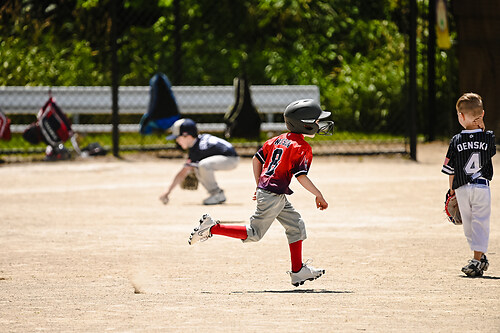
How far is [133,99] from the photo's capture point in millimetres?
17359

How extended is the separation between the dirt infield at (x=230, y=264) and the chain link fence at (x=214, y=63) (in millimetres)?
4858

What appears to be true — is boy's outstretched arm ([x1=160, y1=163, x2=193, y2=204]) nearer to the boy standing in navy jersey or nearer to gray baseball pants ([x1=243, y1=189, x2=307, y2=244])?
gray baseball pants ([x1=243, y1=189, x2=307, y2=244])

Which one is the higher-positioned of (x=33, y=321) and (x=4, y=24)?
(x=33, y=321)

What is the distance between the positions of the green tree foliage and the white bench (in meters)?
1.41

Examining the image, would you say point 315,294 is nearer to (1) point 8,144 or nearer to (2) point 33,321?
(2) point 33,321

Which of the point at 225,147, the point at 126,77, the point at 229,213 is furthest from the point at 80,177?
the point at 126,77

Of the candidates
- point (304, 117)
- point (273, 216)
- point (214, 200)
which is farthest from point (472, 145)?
point (214, 200)

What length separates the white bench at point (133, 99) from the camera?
56.0ft

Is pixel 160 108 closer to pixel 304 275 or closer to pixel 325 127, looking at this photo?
pixel 325 127

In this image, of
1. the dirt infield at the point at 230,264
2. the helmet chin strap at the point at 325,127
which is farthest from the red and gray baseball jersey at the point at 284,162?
the dirt infield at the point at 230,264

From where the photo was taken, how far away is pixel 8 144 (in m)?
17.5

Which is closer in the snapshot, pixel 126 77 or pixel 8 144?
pixel 8 144

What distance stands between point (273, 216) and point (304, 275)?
0.41 m

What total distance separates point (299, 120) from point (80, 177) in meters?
7.77
